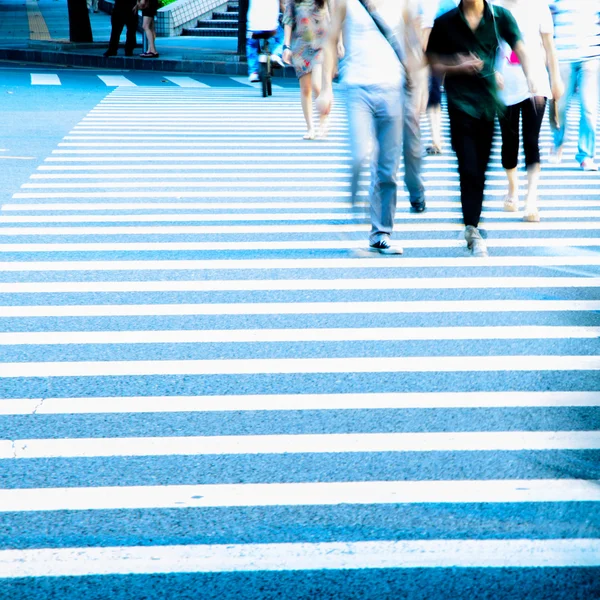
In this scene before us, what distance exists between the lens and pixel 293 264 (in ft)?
24.1

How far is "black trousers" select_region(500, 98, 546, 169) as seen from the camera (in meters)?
8.12

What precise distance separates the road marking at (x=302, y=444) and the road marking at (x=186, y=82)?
15.9 meters

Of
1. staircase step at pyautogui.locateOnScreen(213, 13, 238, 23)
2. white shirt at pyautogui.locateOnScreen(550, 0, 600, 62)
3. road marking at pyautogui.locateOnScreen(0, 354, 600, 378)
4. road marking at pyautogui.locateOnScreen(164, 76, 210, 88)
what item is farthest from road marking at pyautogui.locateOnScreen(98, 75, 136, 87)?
road marking at pyautogui.locateOnScreen(0, 354, 600, 378)

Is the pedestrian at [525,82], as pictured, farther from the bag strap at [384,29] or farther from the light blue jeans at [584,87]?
the light blue jeans at [584,87]

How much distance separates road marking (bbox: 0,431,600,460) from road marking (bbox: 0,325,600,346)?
133 centimetres

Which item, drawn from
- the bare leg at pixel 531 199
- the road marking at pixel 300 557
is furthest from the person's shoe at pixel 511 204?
the road marking at pixel 300 557

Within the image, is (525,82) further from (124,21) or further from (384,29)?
(124,21)

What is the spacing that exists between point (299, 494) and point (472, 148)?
12.8ft

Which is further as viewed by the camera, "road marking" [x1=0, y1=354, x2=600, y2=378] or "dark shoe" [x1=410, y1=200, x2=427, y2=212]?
"dark shoe" [x1=410, y1=200, x2=427, y2=212]

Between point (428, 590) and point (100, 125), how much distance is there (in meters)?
12.0

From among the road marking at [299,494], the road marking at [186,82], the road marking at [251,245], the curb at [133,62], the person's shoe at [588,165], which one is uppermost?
the curb at [133,62]

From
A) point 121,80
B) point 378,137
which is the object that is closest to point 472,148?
point 378,137

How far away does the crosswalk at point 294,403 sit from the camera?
136 inches

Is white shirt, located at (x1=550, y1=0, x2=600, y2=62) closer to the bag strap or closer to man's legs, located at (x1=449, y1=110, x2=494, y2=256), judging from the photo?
man's legs, located at (x1=449, y1=110, x2=494, y2=256)
